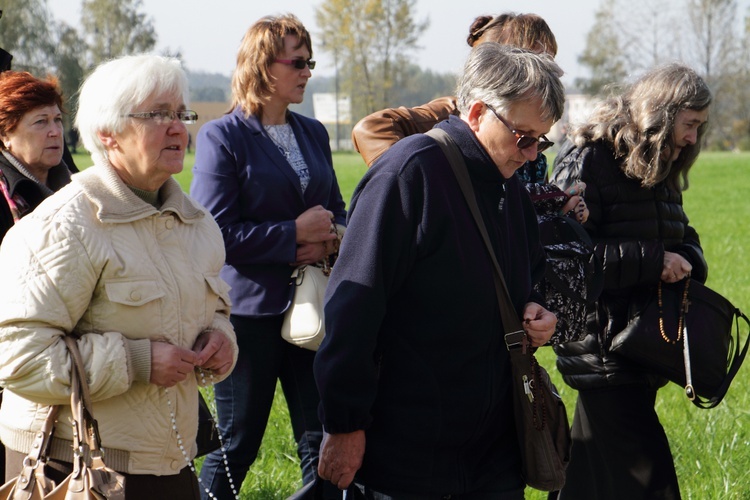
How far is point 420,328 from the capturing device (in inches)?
121

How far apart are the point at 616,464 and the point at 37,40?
85291mm

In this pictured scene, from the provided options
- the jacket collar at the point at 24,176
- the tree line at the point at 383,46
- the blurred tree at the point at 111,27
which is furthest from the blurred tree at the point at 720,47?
the jacket collar at the point at 24,176

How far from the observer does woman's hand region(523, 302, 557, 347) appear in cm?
320

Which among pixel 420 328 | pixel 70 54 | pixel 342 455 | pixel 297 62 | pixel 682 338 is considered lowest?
pixel 70 54

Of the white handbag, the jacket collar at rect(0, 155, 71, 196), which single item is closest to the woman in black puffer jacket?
the white handbag

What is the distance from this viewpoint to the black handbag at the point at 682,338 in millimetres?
4496

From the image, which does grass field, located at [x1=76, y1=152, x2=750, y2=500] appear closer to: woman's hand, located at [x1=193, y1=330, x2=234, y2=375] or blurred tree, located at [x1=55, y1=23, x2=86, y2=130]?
woman's hand, located at [x1=193, y1=330, x2=234, y2=375]

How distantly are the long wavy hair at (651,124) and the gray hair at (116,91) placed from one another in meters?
2.19

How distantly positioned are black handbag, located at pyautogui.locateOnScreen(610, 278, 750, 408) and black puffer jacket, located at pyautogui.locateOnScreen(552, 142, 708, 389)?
0.07 m

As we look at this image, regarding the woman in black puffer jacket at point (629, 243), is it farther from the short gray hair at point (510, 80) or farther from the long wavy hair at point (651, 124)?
the short gray hair at point (510, 80)

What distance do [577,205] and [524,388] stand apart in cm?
125

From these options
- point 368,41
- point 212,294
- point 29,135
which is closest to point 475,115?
point 212,294

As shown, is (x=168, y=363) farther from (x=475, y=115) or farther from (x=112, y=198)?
(x=475, y=115)

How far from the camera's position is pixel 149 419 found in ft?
9.61
